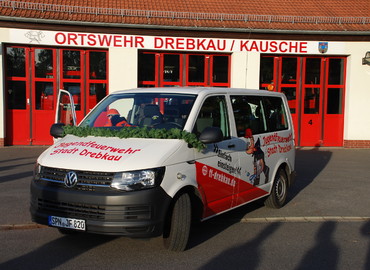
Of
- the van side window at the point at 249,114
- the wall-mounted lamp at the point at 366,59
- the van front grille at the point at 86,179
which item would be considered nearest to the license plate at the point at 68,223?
the van front grille at the point at 86,179

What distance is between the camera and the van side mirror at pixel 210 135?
4949 millimetres

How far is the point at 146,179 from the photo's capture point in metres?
4.42

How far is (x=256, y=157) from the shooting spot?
6328 mm

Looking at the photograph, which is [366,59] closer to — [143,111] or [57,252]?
[143,111]

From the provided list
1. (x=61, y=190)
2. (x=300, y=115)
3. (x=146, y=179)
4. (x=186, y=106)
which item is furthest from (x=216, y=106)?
(x=300, y=115)

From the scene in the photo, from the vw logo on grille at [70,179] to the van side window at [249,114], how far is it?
2.42m

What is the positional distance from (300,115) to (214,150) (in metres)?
11.4

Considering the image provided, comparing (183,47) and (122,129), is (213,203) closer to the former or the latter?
(122,129)

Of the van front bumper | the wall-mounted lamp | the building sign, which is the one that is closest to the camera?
the van front bumper

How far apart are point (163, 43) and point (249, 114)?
917 centimetres

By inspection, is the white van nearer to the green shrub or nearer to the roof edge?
the green shrub

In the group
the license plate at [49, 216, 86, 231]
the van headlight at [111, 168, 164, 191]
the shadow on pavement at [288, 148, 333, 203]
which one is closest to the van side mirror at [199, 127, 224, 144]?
the van headlight at [111, 168, 164, 191]

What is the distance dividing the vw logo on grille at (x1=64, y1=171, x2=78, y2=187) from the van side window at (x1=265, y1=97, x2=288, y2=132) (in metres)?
3.49

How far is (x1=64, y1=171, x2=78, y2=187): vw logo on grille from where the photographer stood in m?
4.52
